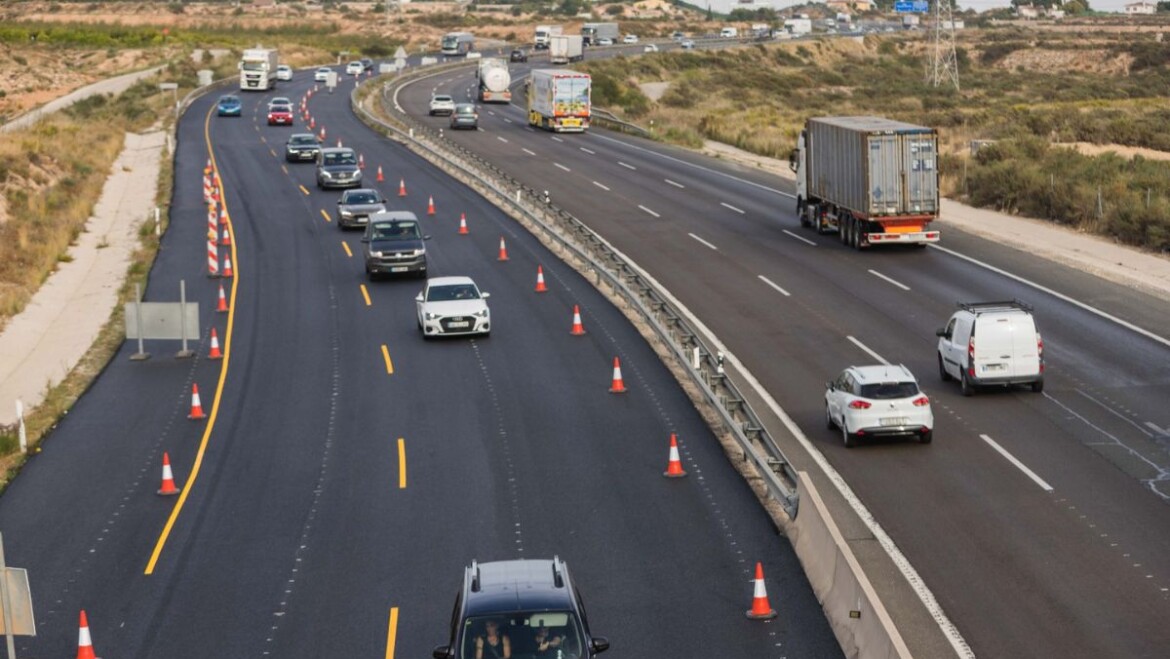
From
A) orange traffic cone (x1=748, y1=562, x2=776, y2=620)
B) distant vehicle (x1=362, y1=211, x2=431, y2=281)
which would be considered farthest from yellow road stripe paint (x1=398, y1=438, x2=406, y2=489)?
distant vehicle (x1=362, y1=211, x2=431, y2=281)

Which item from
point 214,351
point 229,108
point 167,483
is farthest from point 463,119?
point 167,483

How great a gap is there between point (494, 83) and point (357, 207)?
196 feet

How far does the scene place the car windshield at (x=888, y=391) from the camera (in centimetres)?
2612

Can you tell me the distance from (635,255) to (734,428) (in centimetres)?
2194

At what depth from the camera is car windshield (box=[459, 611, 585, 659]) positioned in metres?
14.6

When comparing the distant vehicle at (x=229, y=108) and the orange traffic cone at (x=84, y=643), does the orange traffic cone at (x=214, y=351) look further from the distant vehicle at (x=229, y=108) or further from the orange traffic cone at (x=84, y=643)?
the distant vehicle at (x=229, y=108)

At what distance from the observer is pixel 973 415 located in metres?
28.4

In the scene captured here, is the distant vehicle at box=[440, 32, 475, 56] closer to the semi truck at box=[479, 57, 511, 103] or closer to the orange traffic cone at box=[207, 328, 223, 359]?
the semi truck at box=[479, 57, 511, 103]

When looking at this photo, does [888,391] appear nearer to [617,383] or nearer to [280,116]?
[617,383]

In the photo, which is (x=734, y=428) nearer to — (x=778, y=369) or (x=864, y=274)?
(x=778, y=369)

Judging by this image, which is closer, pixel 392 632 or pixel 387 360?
pixel 392 632

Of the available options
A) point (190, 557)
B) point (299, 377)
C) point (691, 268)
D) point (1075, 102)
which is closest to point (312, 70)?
point (1075, 102)

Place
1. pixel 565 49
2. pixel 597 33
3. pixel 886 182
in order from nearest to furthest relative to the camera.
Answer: pixel 886 182 < pixel 565 49 < pixel 597 33

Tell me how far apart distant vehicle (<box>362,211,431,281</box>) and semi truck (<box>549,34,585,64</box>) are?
341ft
